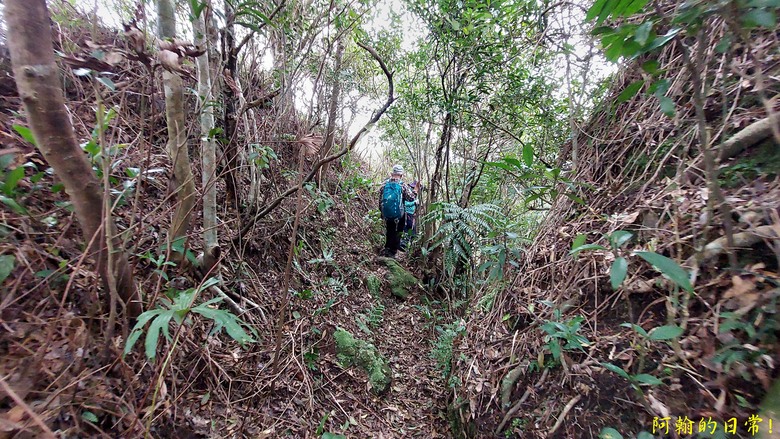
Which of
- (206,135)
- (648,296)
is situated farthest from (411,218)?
(648,296)

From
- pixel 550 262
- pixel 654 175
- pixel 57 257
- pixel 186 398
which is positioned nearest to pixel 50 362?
pixel 57 257

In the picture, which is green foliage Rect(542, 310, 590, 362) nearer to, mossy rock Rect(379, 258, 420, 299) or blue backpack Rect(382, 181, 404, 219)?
mossy rock Rect(379, 258, 420, 299)

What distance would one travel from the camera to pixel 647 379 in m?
1.49

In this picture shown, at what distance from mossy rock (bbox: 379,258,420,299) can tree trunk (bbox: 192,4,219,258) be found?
288 centimetres

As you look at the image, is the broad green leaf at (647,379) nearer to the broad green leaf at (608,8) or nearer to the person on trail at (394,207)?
the broad green leaf at (608,8)

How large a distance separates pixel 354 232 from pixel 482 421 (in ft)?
12.4

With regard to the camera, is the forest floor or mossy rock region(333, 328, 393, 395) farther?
mossy rock region(333, 328, 393, 395)

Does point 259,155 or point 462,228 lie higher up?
point 259,155

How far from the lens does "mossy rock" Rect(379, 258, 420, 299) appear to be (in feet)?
15.7

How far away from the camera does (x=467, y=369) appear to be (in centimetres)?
268

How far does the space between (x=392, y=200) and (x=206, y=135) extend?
324cm

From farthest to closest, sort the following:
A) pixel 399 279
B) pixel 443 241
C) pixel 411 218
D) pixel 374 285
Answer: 1. pixel 411 218
2. pixel 399 279
3. pixel 374 285
4. pixel 443 241

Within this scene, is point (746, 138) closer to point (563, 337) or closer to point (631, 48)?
point (631, 48)

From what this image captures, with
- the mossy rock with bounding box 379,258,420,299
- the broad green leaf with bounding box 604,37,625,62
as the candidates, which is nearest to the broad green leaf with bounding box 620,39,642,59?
the broad green leaf with bounding box 604,37,625,62
